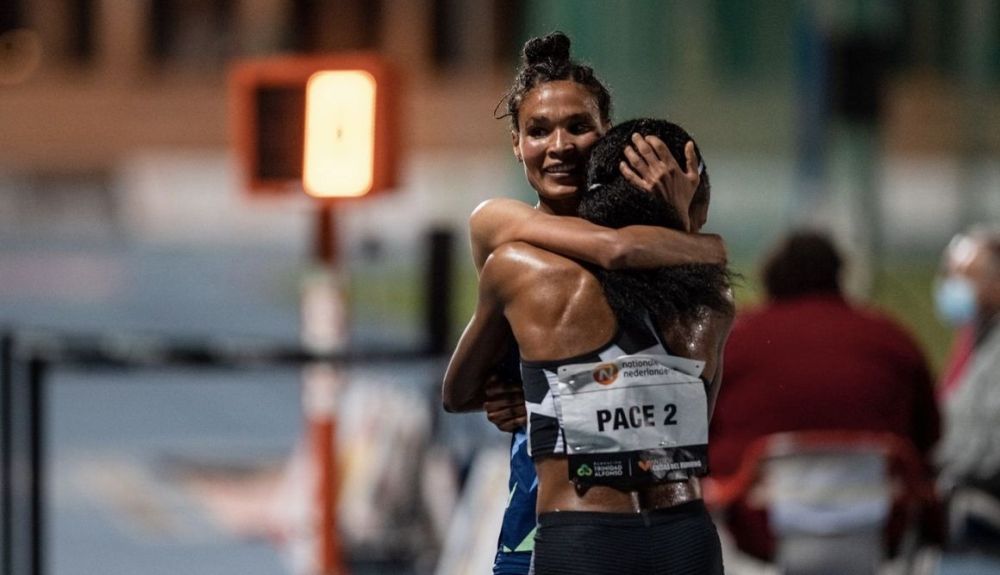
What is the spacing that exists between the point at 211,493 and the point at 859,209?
360 centimetres

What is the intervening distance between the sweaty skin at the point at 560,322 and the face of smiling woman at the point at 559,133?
0.13 metres

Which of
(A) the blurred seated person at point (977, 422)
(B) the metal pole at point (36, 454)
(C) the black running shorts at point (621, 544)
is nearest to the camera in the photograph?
(C) the black running shorts at point (621, 544)

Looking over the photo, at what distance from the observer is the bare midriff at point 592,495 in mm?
2434

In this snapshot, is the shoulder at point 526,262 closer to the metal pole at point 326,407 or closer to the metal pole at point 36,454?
the metal pole at point 36,454

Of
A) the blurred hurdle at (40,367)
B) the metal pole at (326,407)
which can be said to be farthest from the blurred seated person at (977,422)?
the metal pole at (326,407)

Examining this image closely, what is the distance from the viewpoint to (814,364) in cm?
468

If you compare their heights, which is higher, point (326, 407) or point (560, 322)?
point (560, 322)

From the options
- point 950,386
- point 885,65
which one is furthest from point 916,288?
point 950,386

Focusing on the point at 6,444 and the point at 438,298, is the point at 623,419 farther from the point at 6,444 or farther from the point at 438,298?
the point at 438,298

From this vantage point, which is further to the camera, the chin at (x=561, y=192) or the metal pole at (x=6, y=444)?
the metal pole at (x=6, y=444)

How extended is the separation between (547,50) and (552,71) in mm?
38

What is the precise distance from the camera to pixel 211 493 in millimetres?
8898

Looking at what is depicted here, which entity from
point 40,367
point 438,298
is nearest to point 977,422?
point 438,298

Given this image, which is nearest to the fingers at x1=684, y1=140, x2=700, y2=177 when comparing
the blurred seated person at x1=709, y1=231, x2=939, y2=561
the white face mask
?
the blurred seated person at x1=709, y1=231, x2=939, y2=561
